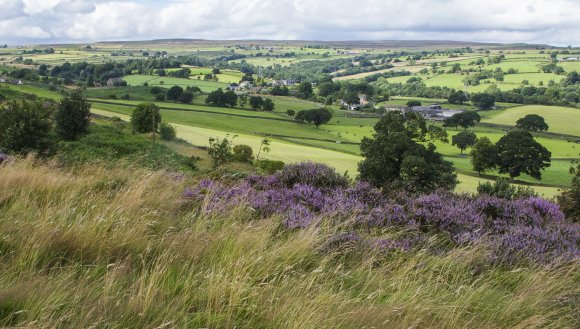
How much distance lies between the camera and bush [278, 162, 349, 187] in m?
8.55

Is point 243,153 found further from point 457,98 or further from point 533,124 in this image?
point 457,98

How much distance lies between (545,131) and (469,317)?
377 feet

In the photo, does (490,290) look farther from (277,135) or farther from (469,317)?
(277,135)

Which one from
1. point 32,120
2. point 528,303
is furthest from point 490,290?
point 32,120

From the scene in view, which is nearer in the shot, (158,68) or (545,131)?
(545,131)

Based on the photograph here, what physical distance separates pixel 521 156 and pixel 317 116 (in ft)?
158

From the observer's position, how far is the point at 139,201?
19.3 feet

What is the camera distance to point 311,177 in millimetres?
8547

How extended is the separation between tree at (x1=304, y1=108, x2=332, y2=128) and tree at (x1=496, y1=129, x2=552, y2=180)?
1672 inches

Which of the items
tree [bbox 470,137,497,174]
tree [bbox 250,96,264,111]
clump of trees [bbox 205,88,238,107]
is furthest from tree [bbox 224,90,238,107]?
tree [bbox 470,137,497,174]

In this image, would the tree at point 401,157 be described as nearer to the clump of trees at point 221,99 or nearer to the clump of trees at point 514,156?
the clump of trees at point 514,156

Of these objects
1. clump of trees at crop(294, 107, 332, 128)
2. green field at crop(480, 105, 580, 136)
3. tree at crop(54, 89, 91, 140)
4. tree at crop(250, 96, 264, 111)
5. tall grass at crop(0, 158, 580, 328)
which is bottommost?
green field at crop(480, 105, 580, 136)

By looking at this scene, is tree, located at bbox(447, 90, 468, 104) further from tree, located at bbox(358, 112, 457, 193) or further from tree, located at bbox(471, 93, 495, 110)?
tree, located at bbox(358, 112, 457, 193)

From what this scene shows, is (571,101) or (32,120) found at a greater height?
(32,120)
